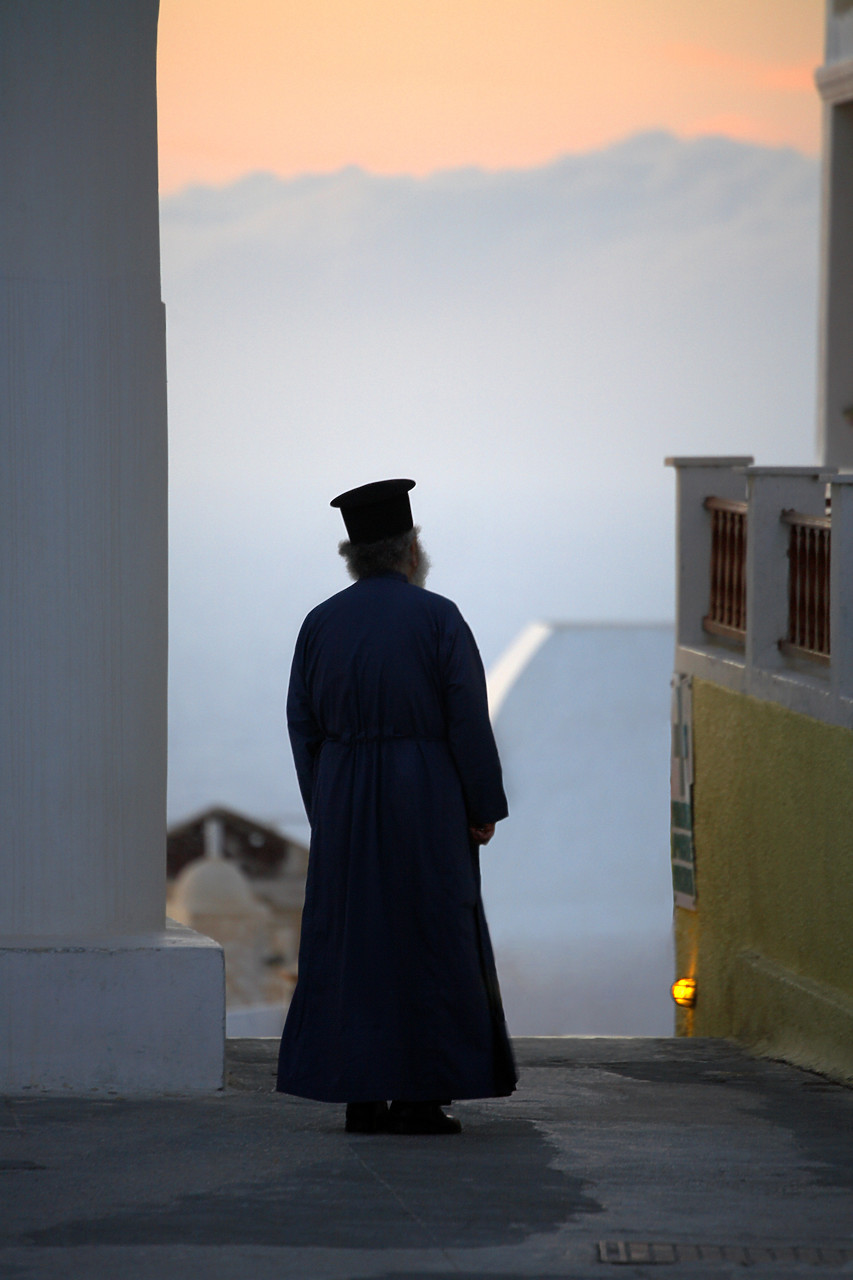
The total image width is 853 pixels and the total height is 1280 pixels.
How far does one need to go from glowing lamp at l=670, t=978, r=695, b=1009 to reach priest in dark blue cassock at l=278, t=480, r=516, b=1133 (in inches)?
143

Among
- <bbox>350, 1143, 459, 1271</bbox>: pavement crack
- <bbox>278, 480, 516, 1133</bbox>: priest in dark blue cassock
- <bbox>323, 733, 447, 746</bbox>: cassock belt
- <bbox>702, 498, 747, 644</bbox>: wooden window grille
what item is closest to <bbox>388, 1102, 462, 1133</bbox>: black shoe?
<bbox>278, 480, 516, 1133</bbox>: priest in dark blue cassock

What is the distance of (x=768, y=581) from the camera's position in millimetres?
6777

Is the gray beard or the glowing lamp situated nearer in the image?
the gray beard

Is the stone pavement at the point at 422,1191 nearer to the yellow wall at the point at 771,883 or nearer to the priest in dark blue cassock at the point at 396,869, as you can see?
the priest in dark blue cassock at the point at 396,869

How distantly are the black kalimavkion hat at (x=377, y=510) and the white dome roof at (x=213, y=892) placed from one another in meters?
17.1

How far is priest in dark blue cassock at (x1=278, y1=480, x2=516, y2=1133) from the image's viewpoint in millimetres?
4102

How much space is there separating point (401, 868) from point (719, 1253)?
1340 mm

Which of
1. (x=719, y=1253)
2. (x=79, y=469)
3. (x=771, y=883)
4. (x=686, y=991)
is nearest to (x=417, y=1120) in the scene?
(x=719, y=1253)

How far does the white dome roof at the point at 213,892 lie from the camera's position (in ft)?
68.9

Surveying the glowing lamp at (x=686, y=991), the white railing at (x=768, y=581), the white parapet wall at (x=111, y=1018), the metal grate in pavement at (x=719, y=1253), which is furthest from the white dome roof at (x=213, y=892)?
the metal grate in pavement at (x=719, y=1253)

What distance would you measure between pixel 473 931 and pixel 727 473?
12.8 ft

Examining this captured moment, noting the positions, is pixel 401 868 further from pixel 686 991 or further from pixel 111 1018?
pixel 686 991

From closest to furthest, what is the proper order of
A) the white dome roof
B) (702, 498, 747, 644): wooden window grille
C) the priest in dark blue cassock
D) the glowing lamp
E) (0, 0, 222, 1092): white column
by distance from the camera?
the priest in dark blue cassock, (0, 0, 222, 1092): white column, (702, 498, 747, 644): wooden window grille, the glowing lamp, the white dome roof

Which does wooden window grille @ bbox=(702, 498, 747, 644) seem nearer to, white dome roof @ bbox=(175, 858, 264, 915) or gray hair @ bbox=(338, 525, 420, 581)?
gray hair @ bbox=(338, 525, 420, 581)
